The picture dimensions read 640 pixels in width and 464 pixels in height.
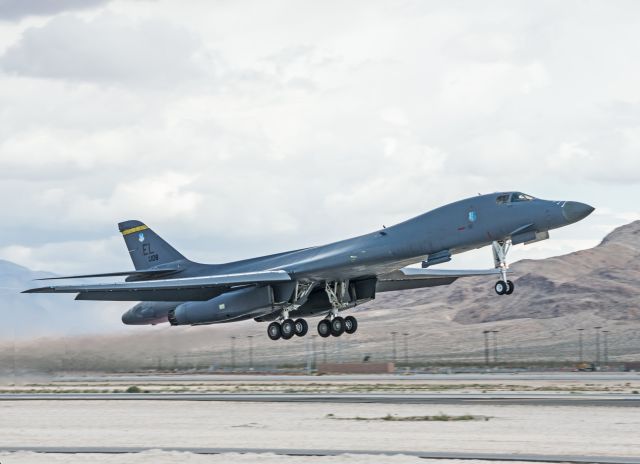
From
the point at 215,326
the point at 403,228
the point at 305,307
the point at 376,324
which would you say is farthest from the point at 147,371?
the point at 376,324

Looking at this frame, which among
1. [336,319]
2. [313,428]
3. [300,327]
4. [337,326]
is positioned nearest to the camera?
[313,428]

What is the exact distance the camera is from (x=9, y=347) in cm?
4616

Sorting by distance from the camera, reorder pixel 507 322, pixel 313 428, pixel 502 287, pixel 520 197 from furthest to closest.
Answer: pixel 507 322, pixel 520 197, pixel 502 287, pixel 313 428

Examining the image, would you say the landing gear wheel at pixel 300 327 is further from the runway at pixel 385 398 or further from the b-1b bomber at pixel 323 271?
the runway at pixel 385 398

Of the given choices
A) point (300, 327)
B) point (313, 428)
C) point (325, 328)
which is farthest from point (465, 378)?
point (313, 428)

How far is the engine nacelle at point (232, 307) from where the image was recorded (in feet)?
142

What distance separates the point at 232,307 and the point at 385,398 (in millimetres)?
7986

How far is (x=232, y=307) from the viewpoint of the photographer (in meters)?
43.4

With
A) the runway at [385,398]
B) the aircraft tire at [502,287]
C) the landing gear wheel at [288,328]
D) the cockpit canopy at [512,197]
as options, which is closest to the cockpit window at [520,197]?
the cockpit canopy at [512,197]

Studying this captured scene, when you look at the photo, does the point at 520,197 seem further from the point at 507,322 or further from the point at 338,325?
the point at 507,322

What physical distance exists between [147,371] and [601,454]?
69.5m

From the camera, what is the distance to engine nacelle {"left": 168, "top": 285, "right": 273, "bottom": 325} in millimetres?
43281

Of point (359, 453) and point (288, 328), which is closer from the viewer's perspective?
point (359, 453)

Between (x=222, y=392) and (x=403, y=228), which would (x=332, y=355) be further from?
(x=403, y=228)
